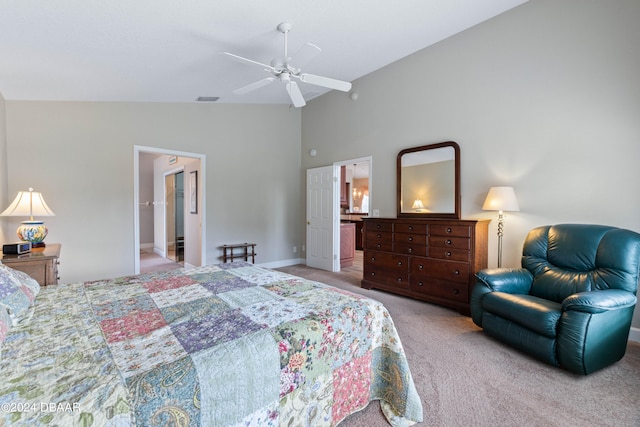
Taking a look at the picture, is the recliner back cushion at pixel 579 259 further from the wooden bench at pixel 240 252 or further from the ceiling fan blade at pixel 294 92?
the wooden bench at pixel 240 252

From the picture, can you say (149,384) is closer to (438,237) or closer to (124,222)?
(438,237)

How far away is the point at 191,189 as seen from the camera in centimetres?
555

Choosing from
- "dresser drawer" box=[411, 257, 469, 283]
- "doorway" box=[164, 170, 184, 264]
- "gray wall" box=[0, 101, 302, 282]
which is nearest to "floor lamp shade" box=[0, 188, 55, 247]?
"gray wall" box=[0, 101, 302, 282]

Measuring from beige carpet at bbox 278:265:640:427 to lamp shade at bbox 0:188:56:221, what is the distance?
340 centimetres

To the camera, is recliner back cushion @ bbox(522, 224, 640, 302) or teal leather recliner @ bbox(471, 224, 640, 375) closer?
teal leather recliner @ bbox(471, 224, 640, 375)

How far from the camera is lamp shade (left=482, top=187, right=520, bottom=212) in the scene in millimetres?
3090

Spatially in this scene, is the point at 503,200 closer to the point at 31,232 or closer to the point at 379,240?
the point at 379,240

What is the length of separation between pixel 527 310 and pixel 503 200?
1227mm

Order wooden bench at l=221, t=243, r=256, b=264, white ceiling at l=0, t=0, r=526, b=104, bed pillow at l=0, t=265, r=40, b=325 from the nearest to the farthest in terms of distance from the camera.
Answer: bed pillow at l=0, t=265, r=40, b=325, white ceiling at l=0, t=0, r=526, b=104, wooden bench at l=221, t=243, r=256, b=264

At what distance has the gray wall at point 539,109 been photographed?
2.68 meters

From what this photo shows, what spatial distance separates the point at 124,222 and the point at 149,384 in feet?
13.2

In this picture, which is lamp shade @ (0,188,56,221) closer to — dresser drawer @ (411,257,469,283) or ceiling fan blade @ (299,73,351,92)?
ceiling fan blade @ (299,73,351,92)

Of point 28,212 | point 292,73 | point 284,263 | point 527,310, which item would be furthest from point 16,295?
point 284,263

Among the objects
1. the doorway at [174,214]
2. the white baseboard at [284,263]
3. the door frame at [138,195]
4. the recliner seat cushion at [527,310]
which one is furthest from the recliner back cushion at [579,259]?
the doorway at [174,214]
